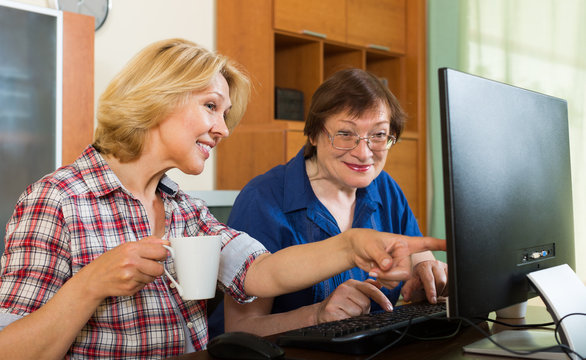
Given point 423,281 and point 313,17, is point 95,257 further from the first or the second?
point 313,17

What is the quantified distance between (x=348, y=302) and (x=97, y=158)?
56 centimetres

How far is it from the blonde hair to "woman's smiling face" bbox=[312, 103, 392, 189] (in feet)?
1.54

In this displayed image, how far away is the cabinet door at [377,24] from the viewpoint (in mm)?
3648

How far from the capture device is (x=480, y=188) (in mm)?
844

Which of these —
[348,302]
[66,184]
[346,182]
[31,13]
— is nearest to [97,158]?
[66,184]

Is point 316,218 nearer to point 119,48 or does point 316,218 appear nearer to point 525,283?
point 525,283

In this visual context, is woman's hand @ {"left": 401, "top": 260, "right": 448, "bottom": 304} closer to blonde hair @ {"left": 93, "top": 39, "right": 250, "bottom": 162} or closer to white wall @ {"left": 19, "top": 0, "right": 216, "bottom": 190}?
blonde hair @ {"left": 93, "top": 39, "right": 250, "bottom": 162}

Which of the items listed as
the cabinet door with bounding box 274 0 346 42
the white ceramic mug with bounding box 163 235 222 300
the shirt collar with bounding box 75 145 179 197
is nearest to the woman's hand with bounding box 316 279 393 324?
the white ceramic mug with bounding box 163 235 222 300

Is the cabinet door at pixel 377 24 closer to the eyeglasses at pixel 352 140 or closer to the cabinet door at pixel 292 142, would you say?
the cabinet door at pixel 292 142

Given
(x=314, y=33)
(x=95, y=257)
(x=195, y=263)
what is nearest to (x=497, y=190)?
(x=195, y=263)

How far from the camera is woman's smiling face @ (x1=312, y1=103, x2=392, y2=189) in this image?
1.71 meters

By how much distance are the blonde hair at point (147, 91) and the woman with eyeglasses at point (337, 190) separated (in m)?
0.39

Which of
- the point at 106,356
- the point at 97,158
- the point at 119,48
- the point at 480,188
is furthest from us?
the point at 119,48

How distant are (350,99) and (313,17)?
6.01ft
